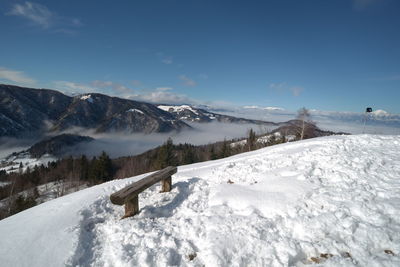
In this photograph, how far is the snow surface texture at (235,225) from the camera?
146 inches

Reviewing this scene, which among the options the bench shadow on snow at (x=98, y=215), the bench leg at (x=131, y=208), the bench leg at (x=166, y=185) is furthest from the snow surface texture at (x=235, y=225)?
the bench leg at (x=166, y=185)

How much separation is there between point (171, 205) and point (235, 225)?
2.38 meters

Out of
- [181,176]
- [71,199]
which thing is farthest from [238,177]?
[71,199]

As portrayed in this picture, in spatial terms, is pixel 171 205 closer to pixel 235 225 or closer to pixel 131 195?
pixel 131 195

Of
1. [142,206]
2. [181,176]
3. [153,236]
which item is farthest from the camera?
[181,176]

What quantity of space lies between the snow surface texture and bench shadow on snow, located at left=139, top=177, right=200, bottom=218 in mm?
35

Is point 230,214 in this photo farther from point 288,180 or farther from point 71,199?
point 71,199

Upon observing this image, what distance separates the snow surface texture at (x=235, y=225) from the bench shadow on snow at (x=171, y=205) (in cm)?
4

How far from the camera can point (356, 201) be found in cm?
502

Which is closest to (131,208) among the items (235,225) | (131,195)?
(131,195)

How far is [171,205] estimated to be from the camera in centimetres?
624

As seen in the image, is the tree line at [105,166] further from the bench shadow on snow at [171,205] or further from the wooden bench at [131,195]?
the wooden bench at [131,195]

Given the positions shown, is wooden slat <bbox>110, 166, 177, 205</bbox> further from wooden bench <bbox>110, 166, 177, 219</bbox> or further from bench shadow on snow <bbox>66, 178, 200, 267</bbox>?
bench shadow on snow <bbox>66, 178, 200, 267</bbox>

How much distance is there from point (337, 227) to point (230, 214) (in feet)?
7.75
